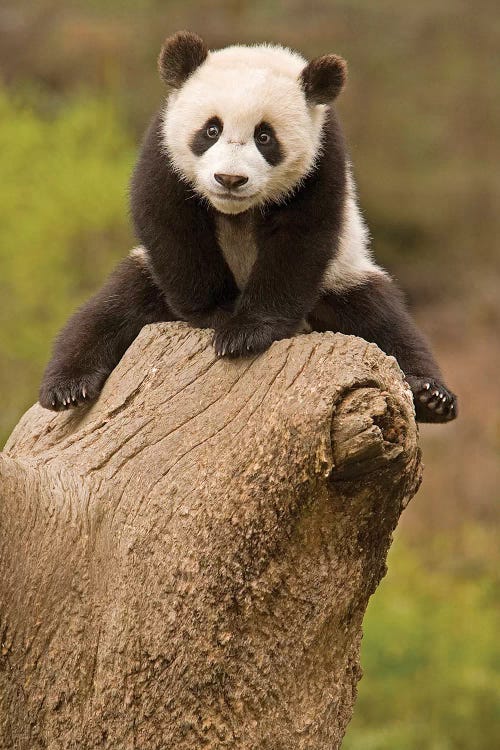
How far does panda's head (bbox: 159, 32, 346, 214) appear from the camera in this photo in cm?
462

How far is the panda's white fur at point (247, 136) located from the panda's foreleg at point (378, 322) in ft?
0.21

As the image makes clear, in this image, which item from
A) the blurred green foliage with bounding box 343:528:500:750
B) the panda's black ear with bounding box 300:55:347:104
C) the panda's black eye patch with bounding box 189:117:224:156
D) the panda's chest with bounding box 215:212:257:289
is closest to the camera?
the panda's black eye patch with bounding box 189:117:224:156

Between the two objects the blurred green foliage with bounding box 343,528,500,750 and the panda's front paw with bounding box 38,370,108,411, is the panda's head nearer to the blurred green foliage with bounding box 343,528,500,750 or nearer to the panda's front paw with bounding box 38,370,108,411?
the panda's front paw with bounding box 38,370,108,411

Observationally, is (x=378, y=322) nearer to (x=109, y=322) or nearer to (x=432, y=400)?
(x=432, y=400)

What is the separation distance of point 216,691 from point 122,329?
6.40 feet

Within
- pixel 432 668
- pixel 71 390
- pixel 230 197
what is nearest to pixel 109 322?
pixel 71 390

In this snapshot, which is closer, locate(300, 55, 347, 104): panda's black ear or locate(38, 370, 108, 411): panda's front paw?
locate(38, 370, 108, 411): panda's front paw

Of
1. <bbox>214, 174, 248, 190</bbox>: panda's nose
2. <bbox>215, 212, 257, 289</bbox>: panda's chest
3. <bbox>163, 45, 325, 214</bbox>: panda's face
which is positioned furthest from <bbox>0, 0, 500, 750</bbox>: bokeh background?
<bbox>214, 174, 248, 190</bbox>: panda's nose

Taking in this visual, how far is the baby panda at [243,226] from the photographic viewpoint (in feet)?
15.3

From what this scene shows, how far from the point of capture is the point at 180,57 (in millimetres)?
4914

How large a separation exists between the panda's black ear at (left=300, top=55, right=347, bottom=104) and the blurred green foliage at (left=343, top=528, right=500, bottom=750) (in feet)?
23.4

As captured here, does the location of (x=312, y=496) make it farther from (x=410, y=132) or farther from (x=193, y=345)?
(x=410, y=132)

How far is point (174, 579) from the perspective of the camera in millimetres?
3738

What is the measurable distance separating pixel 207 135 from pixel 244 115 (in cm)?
20
